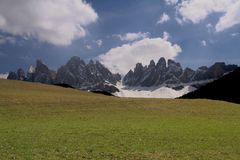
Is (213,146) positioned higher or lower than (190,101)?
lower

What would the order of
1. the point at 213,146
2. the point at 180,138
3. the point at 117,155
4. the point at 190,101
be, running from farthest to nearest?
the point at 190,101 < the point at 180,138 < the point at 213,146 < the point at 117,155

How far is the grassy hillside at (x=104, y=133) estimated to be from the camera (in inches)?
1177

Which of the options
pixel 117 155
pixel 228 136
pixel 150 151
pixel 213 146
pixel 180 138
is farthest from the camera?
pixel 228 136

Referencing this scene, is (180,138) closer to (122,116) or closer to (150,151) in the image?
(150,151)

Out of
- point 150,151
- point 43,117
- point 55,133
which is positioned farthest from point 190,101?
point 150,151

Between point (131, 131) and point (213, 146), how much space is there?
12.6m

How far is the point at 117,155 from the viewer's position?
28609 mm

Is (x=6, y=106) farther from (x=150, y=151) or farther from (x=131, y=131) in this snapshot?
(x=150, y=151)

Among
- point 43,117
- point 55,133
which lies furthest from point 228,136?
point 43,117

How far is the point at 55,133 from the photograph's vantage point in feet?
137

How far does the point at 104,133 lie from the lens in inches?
1694

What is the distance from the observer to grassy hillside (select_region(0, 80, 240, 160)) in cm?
2991

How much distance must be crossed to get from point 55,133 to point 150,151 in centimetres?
1419

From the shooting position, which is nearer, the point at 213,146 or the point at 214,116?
the point at 213,146
